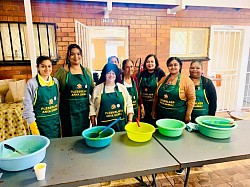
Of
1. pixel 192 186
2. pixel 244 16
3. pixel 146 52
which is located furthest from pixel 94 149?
pixel 244 16

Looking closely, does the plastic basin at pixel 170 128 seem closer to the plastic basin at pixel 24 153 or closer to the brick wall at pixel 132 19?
the plastic basin at pixel 24 153

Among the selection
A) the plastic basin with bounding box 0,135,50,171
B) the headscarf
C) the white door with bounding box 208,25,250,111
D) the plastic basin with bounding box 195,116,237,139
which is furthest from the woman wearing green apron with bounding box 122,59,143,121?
the white door with bounding box 208,25,250,111

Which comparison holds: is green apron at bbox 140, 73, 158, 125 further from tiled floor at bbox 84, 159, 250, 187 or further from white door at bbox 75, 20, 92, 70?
white door at bbox 75, 20, 92, 70

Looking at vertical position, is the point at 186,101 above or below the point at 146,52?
below

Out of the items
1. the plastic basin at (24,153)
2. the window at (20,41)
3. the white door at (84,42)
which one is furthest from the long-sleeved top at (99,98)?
the window at (20,41)

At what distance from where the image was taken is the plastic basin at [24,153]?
1.14 m

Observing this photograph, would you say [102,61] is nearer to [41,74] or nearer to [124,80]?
[124,80]

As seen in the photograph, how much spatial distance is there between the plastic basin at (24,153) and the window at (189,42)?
3178mm

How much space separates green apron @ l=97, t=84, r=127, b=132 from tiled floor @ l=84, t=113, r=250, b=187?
0.74 metres

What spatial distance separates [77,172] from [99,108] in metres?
0.85

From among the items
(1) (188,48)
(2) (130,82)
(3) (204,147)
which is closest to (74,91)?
(2) (130,82)

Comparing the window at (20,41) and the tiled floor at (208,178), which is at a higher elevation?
the window at (20,41)

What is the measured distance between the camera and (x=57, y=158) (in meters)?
1.33

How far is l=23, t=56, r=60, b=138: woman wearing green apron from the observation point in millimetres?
1810
